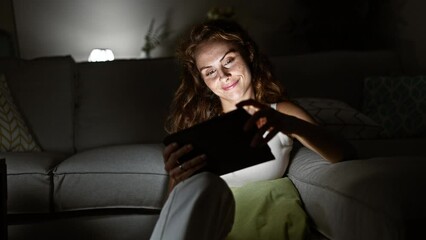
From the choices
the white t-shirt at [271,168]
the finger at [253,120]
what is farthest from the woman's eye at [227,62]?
the finger at [253,120]

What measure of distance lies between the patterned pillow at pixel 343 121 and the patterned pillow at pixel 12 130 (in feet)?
4.12

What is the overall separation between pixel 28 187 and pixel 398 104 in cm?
169

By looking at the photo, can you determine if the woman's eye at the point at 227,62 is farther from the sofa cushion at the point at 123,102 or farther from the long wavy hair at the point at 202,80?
the sofa cushion at the point at 123,102

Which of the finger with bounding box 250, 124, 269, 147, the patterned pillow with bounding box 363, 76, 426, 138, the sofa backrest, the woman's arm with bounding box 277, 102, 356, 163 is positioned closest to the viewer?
the finger with bounding box 250, 124, 269, 147

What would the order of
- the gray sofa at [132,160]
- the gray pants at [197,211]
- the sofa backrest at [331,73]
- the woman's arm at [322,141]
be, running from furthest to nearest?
the sofa backrest at [331,73] → the woman's arm at [322,141] → the gray sofa at [132,160] → the gray pants at [197,211]

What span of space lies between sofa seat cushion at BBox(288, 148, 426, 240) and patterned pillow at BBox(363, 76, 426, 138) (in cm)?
127

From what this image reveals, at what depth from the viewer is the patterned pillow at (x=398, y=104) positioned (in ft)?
8.20

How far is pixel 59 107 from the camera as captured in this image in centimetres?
259

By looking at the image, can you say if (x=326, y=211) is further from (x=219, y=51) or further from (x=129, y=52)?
(x=129, y=52)

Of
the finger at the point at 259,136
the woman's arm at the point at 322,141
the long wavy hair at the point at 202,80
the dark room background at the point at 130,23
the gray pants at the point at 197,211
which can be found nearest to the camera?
the gray pants at the point at 197,211

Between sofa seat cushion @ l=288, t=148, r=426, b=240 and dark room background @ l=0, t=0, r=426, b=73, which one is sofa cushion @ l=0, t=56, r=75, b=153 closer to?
dark room background @ l=0, t=0, r=426, b=73

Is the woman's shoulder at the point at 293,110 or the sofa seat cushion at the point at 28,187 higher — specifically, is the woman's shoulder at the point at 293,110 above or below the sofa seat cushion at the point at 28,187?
above

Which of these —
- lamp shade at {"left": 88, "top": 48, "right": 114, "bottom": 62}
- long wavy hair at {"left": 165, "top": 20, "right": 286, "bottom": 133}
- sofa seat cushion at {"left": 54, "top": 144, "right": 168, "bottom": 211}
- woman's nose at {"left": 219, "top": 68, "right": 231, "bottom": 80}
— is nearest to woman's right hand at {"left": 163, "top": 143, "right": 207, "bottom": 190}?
woman's nose at {"left": 219, "top": 68, "right": 231, "bottom": 80}

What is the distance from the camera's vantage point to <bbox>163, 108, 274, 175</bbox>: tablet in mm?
1176
